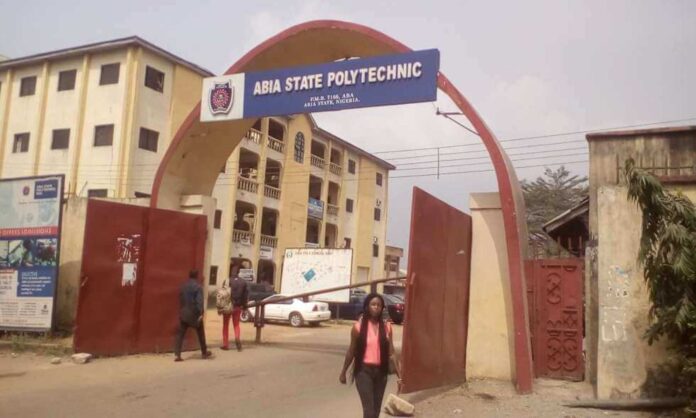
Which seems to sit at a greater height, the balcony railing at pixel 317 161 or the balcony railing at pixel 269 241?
the balcony railing at pixel 317 161

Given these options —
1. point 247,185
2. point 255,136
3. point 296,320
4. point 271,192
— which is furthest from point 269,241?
point 296,320

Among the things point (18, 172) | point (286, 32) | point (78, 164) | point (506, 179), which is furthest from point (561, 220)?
point (18, 172)

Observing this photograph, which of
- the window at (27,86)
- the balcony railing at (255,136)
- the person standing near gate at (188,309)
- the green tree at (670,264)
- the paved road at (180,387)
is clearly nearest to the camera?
the green tree at (670,264)

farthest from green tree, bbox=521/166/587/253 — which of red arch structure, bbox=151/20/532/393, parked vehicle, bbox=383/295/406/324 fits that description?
red arch structure, bbox=151/20/532/393

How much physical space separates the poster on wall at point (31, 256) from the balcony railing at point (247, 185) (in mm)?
22047

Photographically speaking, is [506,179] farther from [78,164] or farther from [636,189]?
[78,164]

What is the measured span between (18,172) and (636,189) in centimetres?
3166

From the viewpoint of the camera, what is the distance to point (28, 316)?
12141 millimetres

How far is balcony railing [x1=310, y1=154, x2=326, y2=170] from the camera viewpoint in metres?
41.0

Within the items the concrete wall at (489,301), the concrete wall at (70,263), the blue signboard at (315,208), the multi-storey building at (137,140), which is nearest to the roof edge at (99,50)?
the multi-storey building at (137,140)

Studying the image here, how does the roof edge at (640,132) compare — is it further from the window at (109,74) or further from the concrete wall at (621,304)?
the window at (109,74)

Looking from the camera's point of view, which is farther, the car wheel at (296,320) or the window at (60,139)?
the window at (60,139)

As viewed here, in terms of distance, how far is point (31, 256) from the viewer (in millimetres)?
12305

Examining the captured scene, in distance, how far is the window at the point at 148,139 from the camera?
96.6ft
